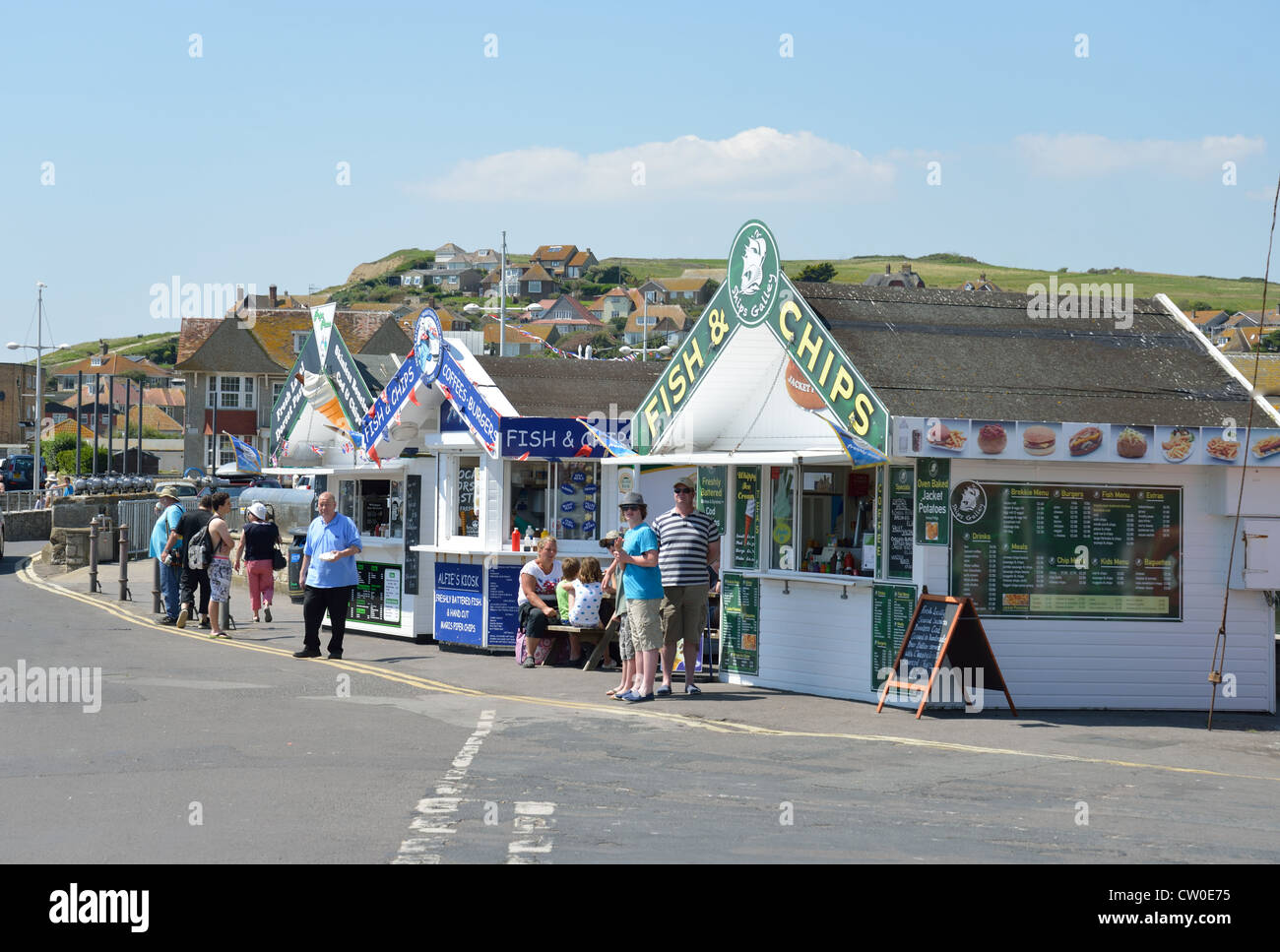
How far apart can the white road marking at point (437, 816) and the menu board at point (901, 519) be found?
437cm

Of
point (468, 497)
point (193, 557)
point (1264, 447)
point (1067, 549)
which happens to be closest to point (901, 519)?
point (1067, 549)

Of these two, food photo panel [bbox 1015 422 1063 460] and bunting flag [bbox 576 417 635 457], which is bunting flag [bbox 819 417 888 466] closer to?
food photo panel [bbox 1015 422 1063 460]

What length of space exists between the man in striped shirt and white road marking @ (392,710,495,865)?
326 cm

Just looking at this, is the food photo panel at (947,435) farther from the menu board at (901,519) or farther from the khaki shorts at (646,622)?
the khaki shorts at (646,622)

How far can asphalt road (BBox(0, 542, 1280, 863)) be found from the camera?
7176mm

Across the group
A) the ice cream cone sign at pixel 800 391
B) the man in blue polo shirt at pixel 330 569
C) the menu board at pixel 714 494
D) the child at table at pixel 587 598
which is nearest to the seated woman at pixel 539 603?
the child at table at pixel 587 598

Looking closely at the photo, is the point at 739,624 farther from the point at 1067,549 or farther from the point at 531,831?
the point at 531,831

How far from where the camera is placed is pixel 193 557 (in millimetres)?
18391

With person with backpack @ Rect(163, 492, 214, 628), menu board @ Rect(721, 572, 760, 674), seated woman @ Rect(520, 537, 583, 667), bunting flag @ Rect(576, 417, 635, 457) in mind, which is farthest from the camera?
person with backpack @ Rect(163, 492, 214, 628)

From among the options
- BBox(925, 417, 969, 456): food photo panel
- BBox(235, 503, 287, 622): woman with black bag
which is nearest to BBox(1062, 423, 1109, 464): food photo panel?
BBox(925, 417, 969, 456): food photo panel

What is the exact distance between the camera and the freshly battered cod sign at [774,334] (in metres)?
12.4

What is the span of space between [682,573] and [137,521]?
26104 mm
